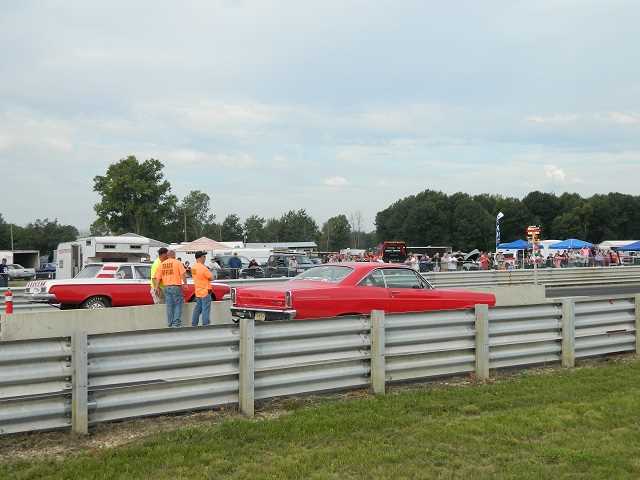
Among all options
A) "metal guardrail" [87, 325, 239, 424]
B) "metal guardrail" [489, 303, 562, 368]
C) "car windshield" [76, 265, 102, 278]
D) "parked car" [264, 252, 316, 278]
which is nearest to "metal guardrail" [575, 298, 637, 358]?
"metal guardrail" [489, 303, 562, 368]

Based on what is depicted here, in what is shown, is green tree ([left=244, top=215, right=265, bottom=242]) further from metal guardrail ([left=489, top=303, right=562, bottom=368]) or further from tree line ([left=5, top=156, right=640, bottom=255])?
metal guardrail ([left=489, top=303, right=562, bottom=368])

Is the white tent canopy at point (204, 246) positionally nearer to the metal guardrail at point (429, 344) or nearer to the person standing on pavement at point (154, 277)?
the person standing on pavement at point (154, 277)

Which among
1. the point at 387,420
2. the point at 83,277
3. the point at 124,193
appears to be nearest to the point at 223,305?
the point at 83,277

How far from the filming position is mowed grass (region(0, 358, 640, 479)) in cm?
470

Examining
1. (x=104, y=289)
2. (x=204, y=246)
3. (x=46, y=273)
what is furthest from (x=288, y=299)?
(x=46, y=273)

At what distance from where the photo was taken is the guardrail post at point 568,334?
876 centimetres

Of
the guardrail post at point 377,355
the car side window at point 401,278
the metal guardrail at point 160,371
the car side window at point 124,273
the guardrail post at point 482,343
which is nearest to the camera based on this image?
the metal guardrail at point 160,371

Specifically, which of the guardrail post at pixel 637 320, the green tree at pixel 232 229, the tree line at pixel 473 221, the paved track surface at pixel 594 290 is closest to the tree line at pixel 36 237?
the tree line at pixel 473 221

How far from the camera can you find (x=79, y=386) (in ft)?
17.5

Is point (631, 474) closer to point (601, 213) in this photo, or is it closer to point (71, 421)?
point (71, 421)

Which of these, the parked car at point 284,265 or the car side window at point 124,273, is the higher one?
the car side window at point 124,273

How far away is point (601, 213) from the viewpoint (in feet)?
389

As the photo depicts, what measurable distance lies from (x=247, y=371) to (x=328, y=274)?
460 cm

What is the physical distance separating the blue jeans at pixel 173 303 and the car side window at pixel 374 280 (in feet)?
12.5
